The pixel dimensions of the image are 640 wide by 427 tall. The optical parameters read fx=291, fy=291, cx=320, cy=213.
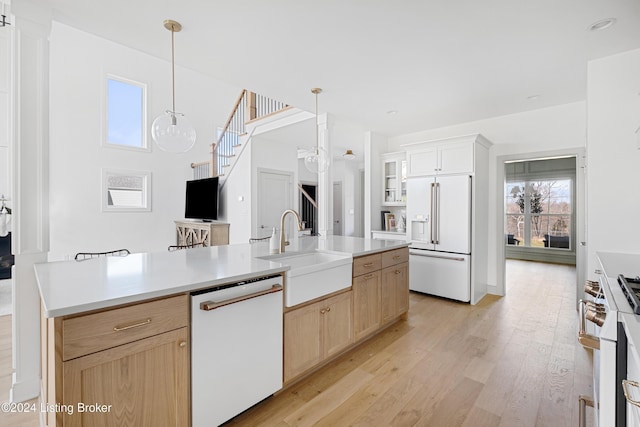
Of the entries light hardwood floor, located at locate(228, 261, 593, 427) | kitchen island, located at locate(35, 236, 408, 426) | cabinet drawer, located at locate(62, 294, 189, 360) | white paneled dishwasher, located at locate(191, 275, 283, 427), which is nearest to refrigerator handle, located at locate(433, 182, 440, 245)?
light hardwood floor, located at locate(228, 261, 593, 427)

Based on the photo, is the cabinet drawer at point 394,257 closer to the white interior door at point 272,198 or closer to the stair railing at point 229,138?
the white interior door at point 272,198

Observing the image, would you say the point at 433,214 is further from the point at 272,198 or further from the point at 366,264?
the point at 272,198

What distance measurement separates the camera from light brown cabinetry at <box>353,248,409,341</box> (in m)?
2.57

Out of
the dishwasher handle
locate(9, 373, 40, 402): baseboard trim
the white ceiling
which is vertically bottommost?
locate(9, 373, 40, 402): baseboard trim

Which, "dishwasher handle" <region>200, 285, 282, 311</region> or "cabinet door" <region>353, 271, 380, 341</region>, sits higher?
"dishwasher handle" <region>200, 285, 282, 311</region>

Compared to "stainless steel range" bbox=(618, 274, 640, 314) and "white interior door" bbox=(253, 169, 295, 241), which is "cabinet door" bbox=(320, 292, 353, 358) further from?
"white interior door" bbox=(253, 169, 295, 241)

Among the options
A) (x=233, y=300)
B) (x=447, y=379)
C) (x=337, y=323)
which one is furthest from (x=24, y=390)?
(x=447, y=379)

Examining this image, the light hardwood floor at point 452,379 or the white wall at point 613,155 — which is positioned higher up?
the white wall at point 613,155

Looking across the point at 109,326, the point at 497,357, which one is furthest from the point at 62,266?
the point at 497,357

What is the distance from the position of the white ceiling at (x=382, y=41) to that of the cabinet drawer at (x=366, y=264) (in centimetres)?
186

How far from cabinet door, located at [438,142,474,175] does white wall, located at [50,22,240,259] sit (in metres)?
6.02

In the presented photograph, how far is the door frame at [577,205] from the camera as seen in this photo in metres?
3.71

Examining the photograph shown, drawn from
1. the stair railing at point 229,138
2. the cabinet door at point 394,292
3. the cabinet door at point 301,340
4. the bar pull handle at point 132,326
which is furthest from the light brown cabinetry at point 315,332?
the stair railing at point 229,138

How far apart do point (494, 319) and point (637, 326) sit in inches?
108
